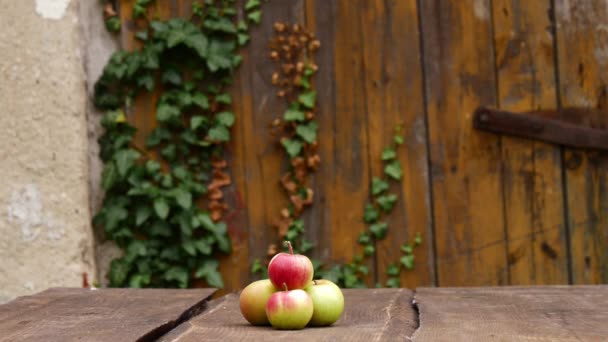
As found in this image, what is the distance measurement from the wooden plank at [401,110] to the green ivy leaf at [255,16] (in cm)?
38

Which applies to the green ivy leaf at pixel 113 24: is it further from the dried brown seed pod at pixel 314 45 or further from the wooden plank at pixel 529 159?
the wooden plank at pixel 529 159

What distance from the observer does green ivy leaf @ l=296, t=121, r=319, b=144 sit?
3365 millimetres

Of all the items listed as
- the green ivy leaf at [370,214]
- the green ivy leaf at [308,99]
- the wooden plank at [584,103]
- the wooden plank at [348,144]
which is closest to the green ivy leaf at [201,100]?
the green ivy leaf at [308,99]

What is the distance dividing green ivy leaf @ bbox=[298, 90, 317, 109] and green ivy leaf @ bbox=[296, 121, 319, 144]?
0.22 ft

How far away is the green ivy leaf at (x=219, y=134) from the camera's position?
338 cm

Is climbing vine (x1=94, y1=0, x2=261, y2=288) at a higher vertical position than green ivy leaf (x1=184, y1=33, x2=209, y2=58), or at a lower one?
lower

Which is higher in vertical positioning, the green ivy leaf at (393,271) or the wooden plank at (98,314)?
the wooden plank at (98,314)

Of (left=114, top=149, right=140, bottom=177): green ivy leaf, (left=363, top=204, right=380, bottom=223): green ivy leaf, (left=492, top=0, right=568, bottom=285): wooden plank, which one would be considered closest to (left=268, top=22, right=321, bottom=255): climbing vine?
(left=363, top=204, right=380, bottom=223): green ivy leaf

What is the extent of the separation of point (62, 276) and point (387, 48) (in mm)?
1433

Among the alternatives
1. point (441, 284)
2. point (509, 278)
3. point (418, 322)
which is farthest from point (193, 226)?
point (418, 322)

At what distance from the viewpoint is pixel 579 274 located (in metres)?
3.31

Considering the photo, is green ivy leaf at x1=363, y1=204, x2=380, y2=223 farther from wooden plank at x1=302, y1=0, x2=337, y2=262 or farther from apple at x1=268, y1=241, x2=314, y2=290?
apple at x1=268, y1=241, x2=314, y2=290

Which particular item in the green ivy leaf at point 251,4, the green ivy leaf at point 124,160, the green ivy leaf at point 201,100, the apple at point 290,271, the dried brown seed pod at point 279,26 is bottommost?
the apple at point 290,271

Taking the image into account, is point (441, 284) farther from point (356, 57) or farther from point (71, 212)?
point (71, 212)
